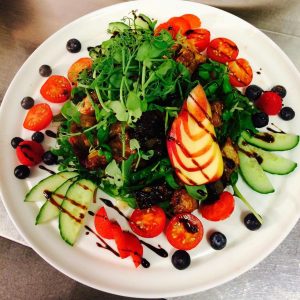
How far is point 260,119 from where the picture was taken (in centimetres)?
205

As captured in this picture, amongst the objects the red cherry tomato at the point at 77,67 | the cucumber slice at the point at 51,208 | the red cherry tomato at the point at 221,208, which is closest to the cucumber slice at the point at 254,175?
the red cherry tomato at the point at 221,208

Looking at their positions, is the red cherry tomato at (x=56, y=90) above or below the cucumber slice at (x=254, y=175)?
below

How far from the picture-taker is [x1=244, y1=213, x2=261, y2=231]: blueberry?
1.89 m

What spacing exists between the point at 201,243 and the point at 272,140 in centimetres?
66

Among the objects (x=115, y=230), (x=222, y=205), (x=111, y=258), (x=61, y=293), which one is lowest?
(x=61, y=293)

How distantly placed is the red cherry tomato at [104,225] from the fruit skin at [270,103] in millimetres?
1016

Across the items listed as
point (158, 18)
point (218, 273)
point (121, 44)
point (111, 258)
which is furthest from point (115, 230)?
point (158, 18)

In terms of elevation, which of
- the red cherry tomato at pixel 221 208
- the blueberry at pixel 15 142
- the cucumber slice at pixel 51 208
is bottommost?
the cucumber slice at pixel 51 208

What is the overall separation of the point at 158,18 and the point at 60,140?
99 cm

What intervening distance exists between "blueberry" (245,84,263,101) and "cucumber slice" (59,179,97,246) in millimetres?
1022

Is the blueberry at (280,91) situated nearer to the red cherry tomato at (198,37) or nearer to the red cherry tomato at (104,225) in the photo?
the red cherry tomato at (198,37)

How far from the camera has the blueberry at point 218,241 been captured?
6.17ft

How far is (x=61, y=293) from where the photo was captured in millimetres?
2209

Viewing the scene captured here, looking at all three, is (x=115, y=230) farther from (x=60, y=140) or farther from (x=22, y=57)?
(x=22, y=57)
